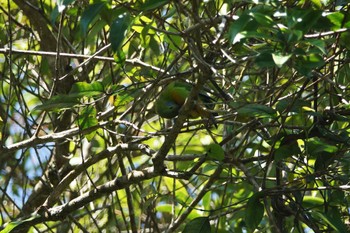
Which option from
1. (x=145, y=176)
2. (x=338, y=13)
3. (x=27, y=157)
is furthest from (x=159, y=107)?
(x=27, y=157)

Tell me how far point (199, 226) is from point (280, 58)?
0.84m

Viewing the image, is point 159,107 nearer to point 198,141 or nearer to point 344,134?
point 344,134

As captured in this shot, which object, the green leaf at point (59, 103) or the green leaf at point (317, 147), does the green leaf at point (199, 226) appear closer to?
the green leaf at point (317, 147)

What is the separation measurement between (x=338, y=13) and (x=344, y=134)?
510mm

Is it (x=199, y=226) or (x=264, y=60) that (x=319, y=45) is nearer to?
(x=264, y=60)

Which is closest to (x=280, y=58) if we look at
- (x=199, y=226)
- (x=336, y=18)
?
(x=336, y=18)

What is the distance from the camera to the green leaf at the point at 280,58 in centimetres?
142

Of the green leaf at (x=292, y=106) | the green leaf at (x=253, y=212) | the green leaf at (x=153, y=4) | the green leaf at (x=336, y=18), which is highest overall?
the green leaf at (x=153, y=4)

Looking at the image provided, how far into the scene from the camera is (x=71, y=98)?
212 cm

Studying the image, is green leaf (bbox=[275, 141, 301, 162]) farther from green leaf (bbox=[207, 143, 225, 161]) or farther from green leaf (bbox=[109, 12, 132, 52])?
green leaf (bbox=[109, 12, 132, 52])

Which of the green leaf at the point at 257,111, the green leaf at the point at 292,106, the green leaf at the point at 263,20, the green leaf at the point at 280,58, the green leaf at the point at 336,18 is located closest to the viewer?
the green leaf at the point at 280,58

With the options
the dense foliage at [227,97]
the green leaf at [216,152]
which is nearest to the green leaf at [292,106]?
the dense foliage at [227,97]

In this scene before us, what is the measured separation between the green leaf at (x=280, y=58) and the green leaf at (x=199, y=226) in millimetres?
804

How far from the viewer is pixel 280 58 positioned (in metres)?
1.46
